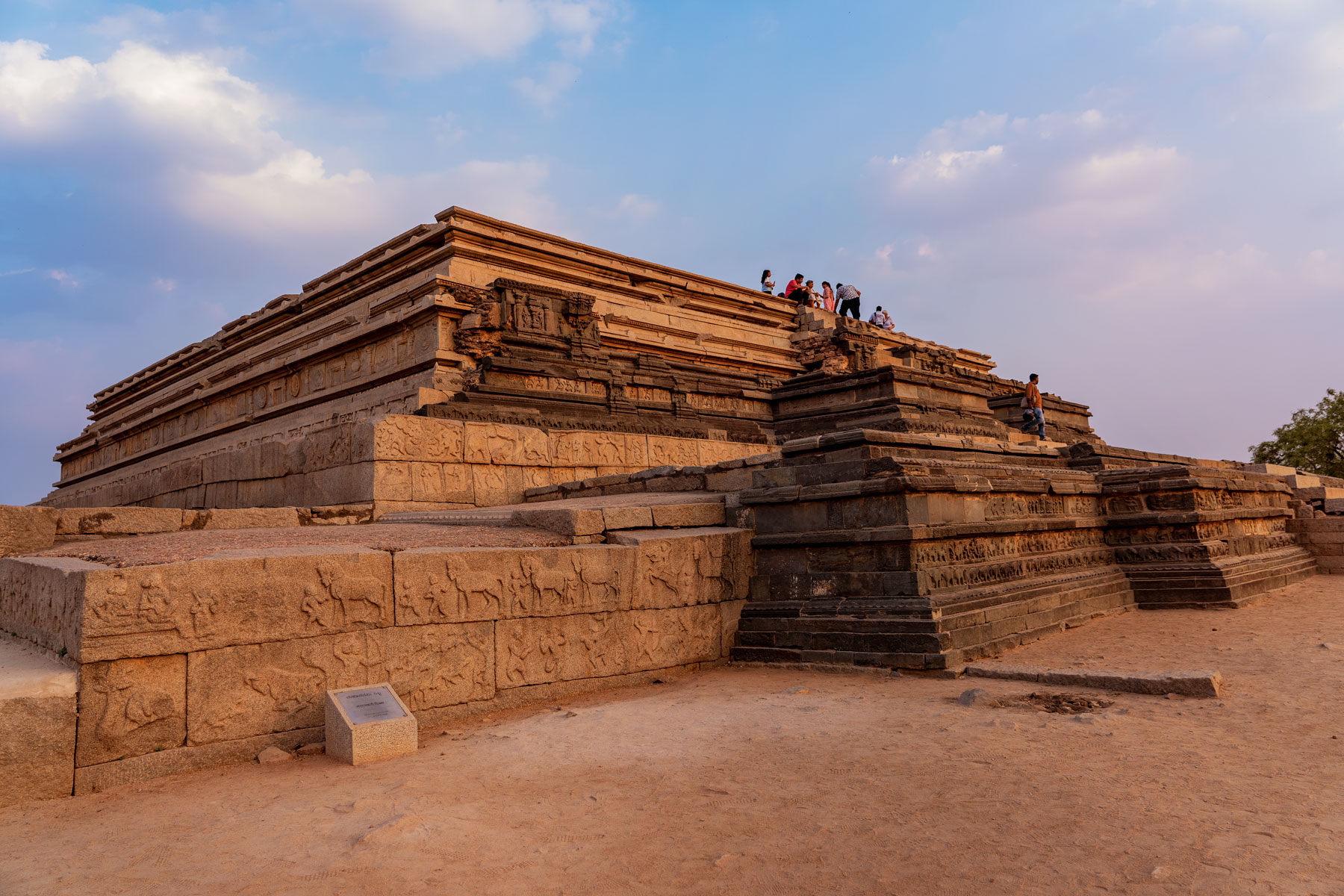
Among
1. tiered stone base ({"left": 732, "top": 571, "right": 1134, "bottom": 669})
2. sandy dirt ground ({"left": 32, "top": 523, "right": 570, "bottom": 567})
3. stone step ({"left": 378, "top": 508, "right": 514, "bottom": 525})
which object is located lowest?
tiered stone base ({"left": 732, "top": 571, "right": 1134, "bottom": 669})

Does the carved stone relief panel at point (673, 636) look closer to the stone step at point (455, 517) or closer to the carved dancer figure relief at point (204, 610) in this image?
the stone step at point (455, 517)

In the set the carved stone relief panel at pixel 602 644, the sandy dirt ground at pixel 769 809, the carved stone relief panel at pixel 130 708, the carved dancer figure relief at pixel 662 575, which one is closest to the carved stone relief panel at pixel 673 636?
the carved stone relief panel at pixel 602 644

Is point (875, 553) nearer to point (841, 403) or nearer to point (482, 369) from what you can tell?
point (482, 369)

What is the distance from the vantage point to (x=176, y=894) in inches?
106

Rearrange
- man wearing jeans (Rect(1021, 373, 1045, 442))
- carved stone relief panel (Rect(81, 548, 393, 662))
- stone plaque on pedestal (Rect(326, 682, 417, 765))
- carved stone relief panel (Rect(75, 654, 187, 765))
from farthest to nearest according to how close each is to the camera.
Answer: man wearing jeans (Rect(1021, 373, 1045, 442))
stone plaque on pedestal (Rect(326, 682, 417, 765))
carved stone relief panel (Rect(81, 548, 393, 662))
carved stone relief panel (Rect(75, 654, 187, 765))

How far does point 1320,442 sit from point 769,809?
35133mm

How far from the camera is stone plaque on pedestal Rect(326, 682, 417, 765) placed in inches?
163

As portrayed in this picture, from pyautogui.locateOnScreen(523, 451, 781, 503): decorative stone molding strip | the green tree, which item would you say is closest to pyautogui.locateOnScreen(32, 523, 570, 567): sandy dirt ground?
pyautogui.locateOnScreen(523, 451, 781, 503): decorative stone molding strip

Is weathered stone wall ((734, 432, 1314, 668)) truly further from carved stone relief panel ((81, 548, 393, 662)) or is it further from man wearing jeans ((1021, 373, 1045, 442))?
man wearing jeans ((1021, 373, 1045, 442))

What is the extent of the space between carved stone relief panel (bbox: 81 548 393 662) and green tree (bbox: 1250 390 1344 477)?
3469cm

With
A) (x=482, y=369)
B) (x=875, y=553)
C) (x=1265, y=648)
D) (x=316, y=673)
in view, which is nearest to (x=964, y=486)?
(x=875, y=553)

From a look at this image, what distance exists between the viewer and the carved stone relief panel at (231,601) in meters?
3.96

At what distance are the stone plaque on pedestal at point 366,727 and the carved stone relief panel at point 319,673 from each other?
22cm

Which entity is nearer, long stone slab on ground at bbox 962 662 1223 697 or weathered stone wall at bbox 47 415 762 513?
long stone slab on ground at bbox 962 662 1223 697
